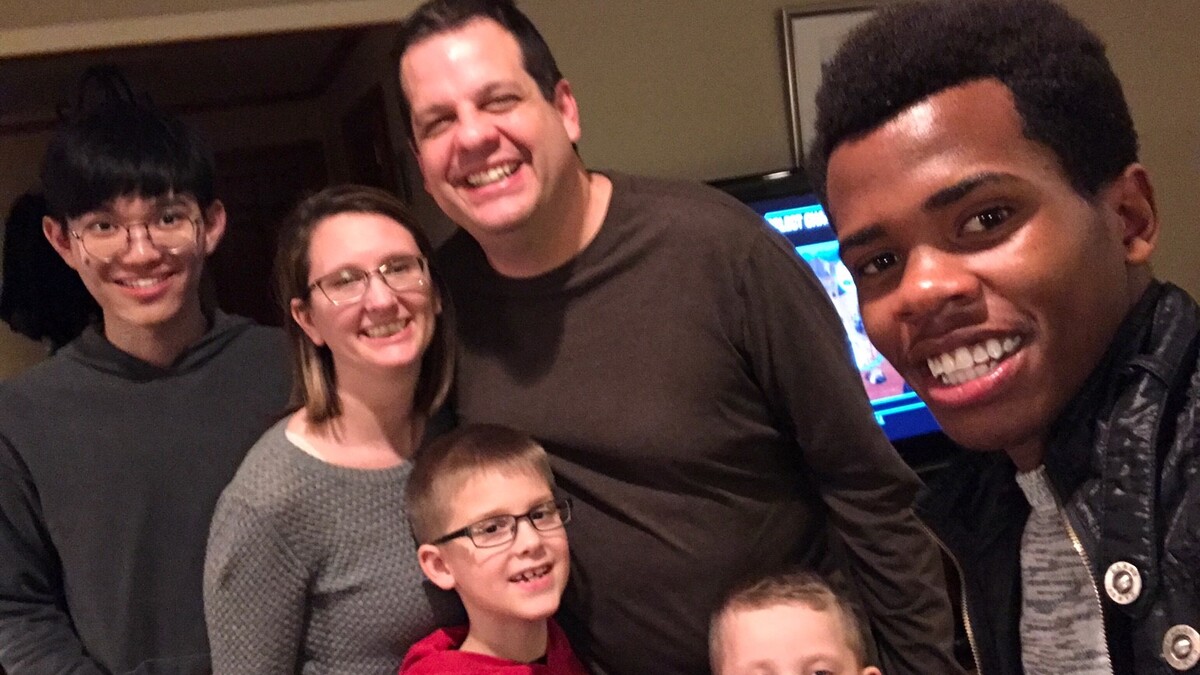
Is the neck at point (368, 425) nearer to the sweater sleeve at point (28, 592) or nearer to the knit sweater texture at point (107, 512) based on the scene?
the knit sweater texture at point (107, 512)

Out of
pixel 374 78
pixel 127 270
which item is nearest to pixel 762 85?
pixel 374 78

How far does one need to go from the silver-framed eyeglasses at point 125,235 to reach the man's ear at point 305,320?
11.2 inches

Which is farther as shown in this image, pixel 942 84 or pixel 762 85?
pixel 762 85

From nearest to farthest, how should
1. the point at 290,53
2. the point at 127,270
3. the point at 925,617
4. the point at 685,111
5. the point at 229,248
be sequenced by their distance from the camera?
1. the point at 925,617
2. the point at 127,270
3. the point at 685,111
4. the point at 290,53
5. the point at 229,248

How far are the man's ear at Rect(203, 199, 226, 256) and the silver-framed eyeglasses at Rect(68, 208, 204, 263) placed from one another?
6 cm

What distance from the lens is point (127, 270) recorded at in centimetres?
153

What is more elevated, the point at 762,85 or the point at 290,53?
the point at 290,53

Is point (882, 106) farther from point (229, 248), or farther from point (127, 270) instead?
point (229, 248)

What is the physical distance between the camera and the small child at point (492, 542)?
130cm

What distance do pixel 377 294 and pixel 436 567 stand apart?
38 centimetres

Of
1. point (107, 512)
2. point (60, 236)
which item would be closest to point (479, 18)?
point (60, 236)

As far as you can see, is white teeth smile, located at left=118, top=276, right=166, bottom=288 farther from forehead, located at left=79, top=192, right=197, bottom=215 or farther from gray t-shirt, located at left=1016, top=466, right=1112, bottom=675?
gray t-shirt, located at left=1016, top=466, right=1112, bottom=675

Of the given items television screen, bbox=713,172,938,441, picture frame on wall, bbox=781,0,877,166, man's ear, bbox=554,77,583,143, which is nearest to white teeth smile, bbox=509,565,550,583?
man's ear, bbox=554,77,583,143

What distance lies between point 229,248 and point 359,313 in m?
3.89
